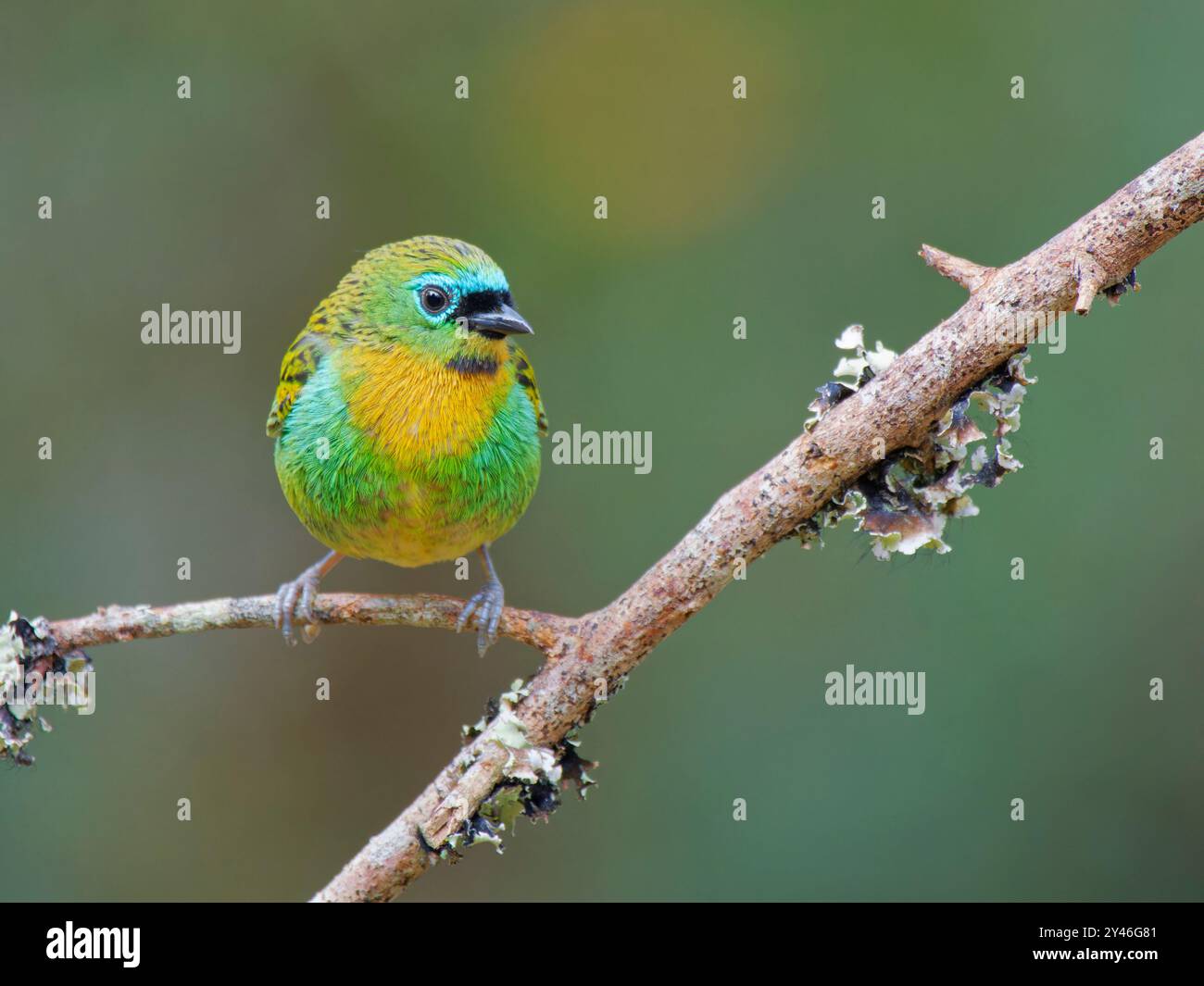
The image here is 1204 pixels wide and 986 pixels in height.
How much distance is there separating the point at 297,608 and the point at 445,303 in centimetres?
92

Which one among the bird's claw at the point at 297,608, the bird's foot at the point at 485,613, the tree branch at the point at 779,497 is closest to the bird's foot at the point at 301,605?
the bird's claw at the point at 297,608

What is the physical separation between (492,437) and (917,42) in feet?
11.9

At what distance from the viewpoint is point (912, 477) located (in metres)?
2.86

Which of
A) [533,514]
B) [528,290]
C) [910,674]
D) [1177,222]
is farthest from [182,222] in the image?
[1177,222]

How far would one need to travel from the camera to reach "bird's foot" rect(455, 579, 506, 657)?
3.43 meters

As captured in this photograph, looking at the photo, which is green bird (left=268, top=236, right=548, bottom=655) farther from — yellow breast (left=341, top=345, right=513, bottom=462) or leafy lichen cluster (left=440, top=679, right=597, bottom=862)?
leafy lichen cluster (left=440, top=679, right=597, bottom=862)

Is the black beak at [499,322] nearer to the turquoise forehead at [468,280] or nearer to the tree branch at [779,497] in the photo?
the turquoise forehead at [468,280]

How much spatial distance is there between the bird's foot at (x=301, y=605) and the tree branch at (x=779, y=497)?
2.26 feet

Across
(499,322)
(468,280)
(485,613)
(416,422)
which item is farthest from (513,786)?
(468,280)

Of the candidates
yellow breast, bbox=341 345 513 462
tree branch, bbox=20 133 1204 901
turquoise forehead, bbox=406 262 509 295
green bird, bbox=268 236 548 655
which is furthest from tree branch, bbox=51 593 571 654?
turquoise forehead, bbox=406 262 509 295

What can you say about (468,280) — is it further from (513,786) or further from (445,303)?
(513,786)

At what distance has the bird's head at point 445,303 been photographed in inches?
147

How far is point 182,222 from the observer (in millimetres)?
6605

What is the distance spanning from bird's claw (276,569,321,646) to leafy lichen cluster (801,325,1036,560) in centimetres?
143
